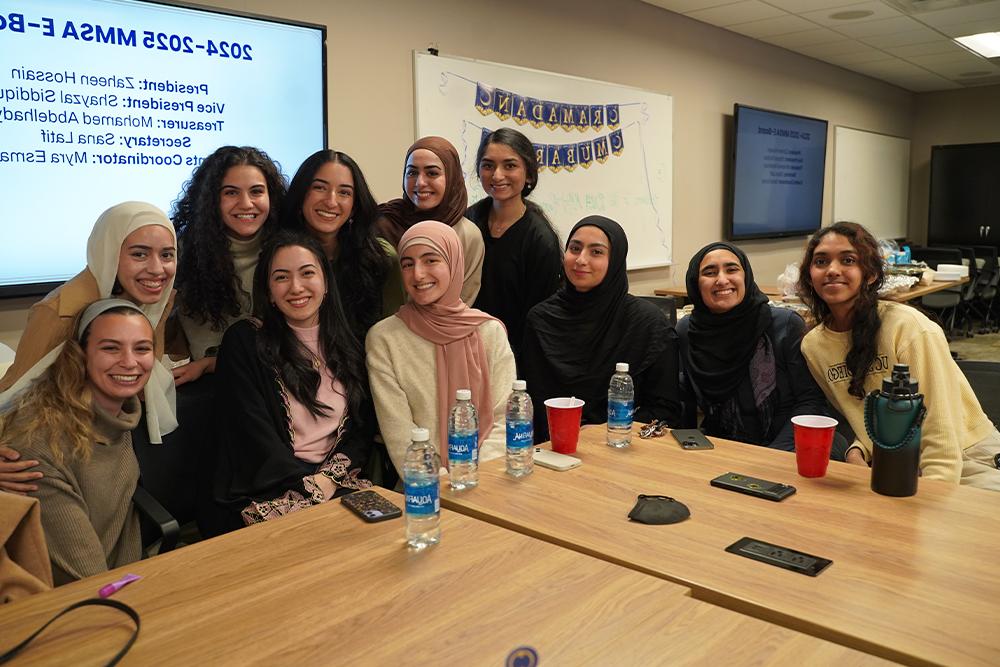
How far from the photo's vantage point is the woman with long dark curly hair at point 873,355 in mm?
2111

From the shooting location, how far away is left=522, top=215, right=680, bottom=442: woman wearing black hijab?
2.70 m

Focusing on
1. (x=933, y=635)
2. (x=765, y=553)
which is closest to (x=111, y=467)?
(x=765, y=553)

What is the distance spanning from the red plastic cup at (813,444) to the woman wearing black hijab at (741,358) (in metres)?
0.66

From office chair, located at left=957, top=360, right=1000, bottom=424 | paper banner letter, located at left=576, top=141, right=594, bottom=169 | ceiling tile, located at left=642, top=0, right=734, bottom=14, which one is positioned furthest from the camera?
ceiling tile, located at left=642, top=0, right=734, bottom=14

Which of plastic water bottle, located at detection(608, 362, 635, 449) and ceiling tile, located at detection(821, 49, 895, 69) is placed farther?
ceiling tile, located at detection(821, 49, 895, 69)

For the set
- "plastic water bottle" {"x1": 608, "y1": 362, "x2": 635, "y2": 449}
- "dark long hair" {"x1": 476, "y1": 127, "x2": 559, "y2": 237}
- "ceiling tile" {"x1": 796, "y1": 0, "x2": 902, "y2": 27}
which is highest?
"ceiling tile" {"x1": 796, "y1": 0, "x2": 902, "y2": 27}

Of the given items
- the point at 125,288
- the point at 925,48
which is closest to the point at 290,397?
the point at 125,288

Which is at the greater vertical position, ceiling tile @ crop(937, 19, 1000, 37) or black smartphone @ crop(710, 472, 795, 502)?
ceiling tile @ crop(937, 19, 1000, 37)

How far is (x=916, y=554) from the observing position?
56.9 inches

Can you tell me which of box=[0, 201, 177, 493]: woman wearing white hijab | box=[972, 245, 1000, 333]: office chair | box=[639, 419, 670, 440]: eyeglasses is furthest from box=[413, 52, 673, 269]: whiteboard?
box=[972, 245, 1000, 333]: office chair

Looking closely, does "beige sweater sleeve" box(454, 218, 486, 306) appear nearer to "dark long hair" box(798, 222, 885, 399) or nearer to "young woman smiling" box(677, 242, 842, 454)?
"young woman smiling" box(677, 242, 842, 454)

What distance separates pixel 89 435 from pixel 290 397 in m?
0.52

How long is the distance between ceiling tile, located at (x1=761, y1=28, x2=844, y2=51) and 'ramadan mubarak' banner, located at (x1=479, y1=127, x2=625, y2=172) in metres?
2.43

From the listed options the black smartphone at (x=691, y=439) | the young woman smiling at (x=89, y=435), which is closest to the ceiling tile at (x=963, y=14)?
the black smartphone at (x=691, y=439)
